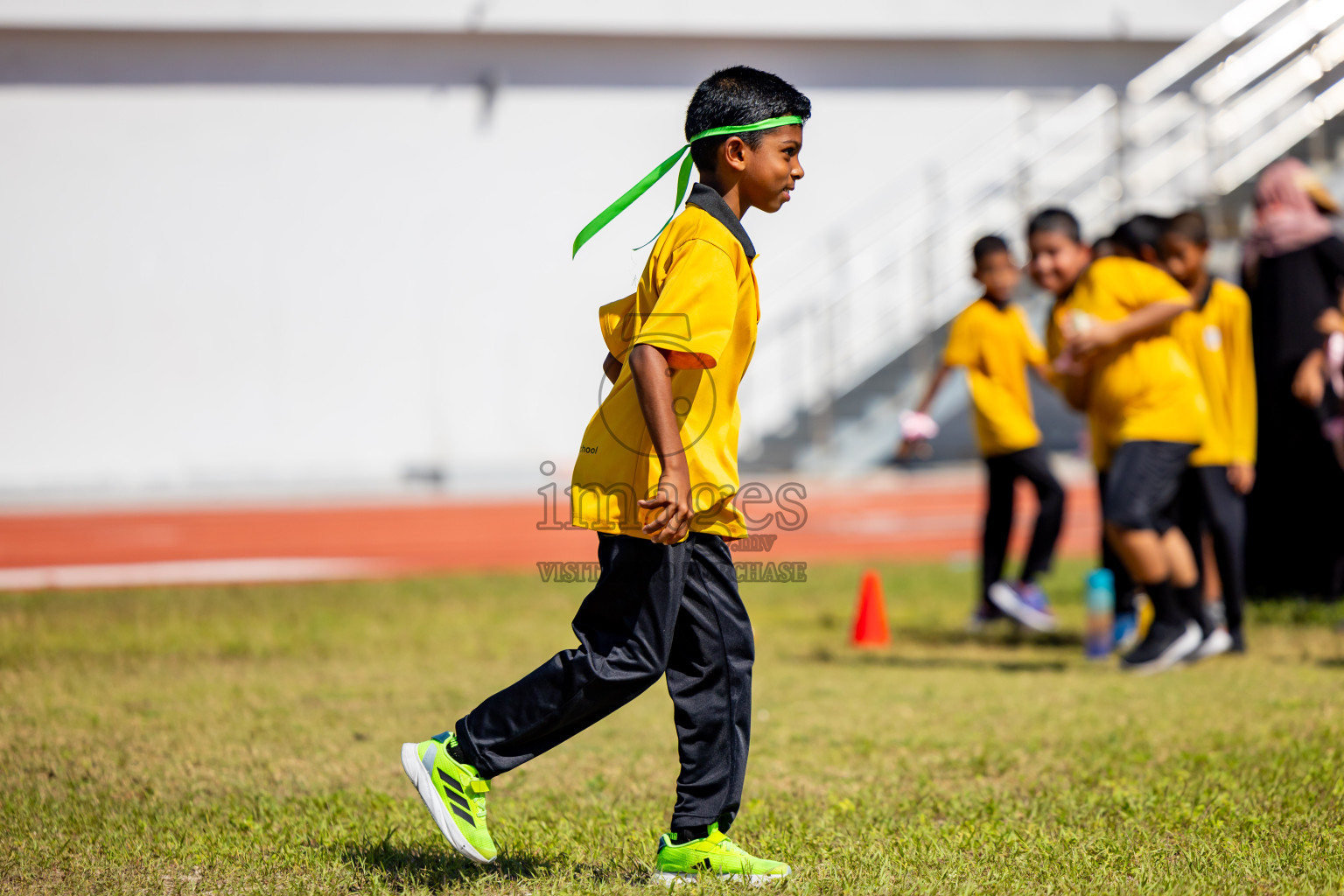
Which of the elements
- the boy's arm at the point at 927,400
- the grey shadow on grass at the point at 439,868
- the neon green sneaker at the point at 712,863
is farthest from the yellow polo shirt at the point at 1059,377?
the grey shadow on grass at the point at 439,868

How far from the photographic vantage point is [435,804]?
3.14 meters

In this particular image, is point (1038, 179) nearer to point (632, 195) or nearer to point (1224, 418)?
point (1224, 418)

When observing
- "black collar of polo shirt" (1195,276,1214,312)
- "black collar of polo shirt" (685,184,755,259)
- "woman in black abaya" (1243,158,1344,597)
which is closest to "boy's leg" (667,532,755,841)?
"black collar of polo shirt" (685,184,755,259)

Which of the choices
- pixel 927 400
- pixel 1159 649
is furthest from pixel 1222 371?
pixel 927 400

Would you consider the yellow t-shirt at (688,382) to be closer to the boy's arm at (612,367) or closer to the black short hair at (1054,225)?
the boy's arm at (612,367)

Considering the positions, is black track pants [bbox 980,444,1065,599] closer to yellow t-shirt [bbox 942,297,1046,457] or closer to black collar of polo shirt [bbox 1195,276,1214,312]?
yellow t-shirt [bbox 942,297,1046,457]

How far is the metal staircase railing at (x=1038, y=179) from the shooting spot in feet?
56.8

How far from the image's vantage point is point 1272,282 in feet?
23.5

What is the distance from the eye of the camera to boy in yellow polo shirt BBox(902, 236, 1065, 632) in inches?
301

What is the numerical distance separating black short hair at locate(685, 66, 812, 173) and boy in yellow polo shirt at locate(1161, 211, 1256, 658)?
388 cm

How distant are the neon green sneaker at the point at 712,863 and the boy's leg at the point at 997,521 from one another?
4588 millimetres

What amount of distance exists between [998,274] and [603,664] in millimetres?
5233

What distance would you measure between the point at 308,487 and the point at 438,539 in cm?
518

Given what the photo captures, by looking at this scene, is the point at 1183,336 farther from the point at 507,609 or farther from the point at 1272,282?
the point at 507,609
